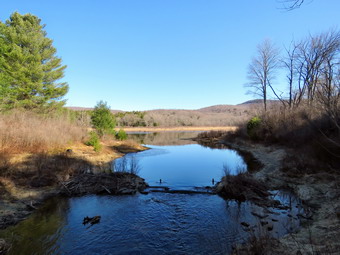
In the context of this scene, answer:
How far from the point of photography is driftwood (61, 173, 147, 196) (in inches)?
403

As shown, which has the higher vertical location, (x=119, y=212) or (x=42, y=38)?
(x=42, y=38)

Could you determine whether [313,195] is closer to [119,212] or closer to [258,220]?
[258,220]

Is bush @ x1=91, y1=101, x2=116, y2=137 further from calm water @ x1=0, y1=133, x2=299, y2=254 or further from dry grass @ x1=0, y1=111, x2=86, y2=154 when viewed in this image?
calm water @ x1=0, y1=133, x2=299, y2=254

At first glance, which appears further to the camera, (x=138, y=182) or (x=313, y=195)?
(x=138, y=182)

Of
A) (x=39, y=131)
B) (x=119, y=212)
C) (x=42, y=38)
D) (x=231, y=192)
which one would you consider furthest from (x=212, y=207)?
(x=42, y=38)

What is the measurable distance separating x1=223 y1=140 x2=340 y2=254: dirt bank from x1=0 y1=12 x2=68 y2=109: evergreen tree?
88.6 ft

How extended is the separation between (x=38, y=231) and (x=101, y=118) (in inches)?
903

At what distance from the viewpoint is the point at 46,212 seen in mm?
7992

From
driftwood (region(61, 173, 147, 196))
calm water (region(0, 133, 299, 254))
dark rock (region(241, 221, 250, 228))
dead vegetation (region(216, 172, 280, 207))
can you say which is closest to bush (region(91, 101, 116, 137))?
driftwood (region(61, 173, 147, 196))

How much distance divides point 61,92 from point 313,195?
3445 centimetres

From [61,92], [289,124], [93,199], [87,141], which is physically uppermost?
[61,92]

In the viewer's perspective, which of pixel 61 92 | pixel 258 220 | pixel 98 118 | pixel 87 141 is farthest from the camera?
pixel 61 92

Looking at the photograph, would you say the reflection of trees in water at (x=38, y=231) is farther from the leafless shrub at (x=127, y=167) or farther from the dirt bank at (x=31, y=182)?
the leafless shrub at (x=127, y=167)

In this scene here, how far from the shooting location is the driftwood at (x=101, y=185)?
1023cm
